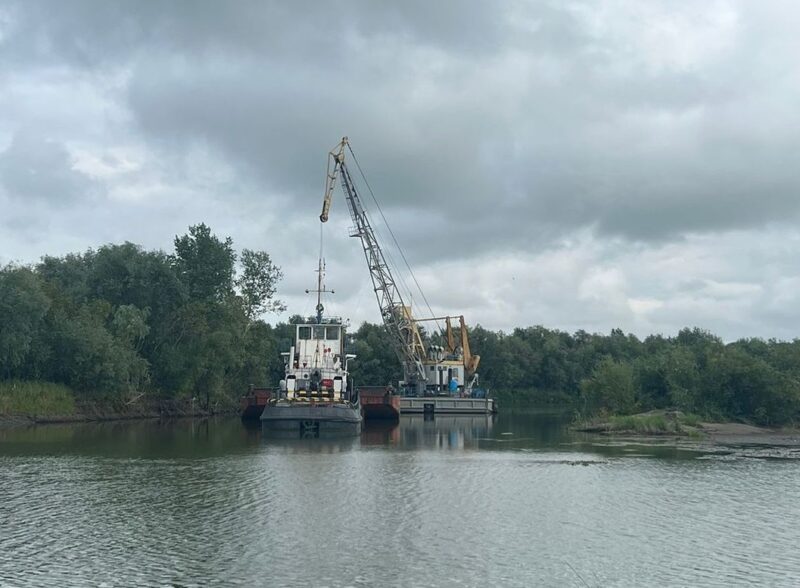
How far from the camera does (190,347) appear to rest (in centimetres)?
7388

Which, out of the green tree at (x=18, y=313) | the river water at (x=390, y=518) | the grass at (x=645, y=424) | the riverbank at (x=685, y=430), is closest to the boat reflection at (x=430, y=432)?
the river water at (x=390, y=518)

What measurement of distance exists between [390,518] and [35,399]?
4352 centimetres

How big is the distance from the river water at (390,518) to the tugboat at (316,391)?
9.07 metres

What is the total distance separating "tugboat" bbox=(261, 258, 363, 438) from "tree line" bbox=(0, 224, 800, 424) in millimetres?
15130

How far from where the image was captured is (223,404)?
81.3 m

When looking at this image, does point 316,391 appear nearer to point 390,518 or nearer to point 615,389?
point 615,389

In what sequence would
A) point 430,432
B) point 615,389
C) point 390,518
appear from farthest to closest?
point 615,389
point 430,432
point 390,518

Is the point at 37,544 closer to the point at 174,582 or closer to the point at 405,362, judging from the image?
the point at 174,582

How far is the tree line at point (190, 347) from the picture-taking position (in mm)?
59094

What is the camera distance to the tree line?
194 feet

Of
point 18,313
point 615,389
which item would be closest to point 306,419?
point 18,313

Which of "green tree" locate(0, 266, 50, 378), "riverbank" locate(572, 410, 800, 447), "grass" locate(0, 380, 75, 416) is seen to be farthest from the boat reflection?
"green tree" locate(0, 266, 50, 378)

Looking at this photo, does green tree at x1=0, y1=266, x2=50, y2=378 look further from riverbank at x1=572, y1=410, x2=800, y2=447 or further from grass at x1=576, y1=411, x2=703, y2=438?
grass at x1=576, y1=411, x2=703, y2=438

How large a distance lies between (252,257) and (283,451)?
185 feet
